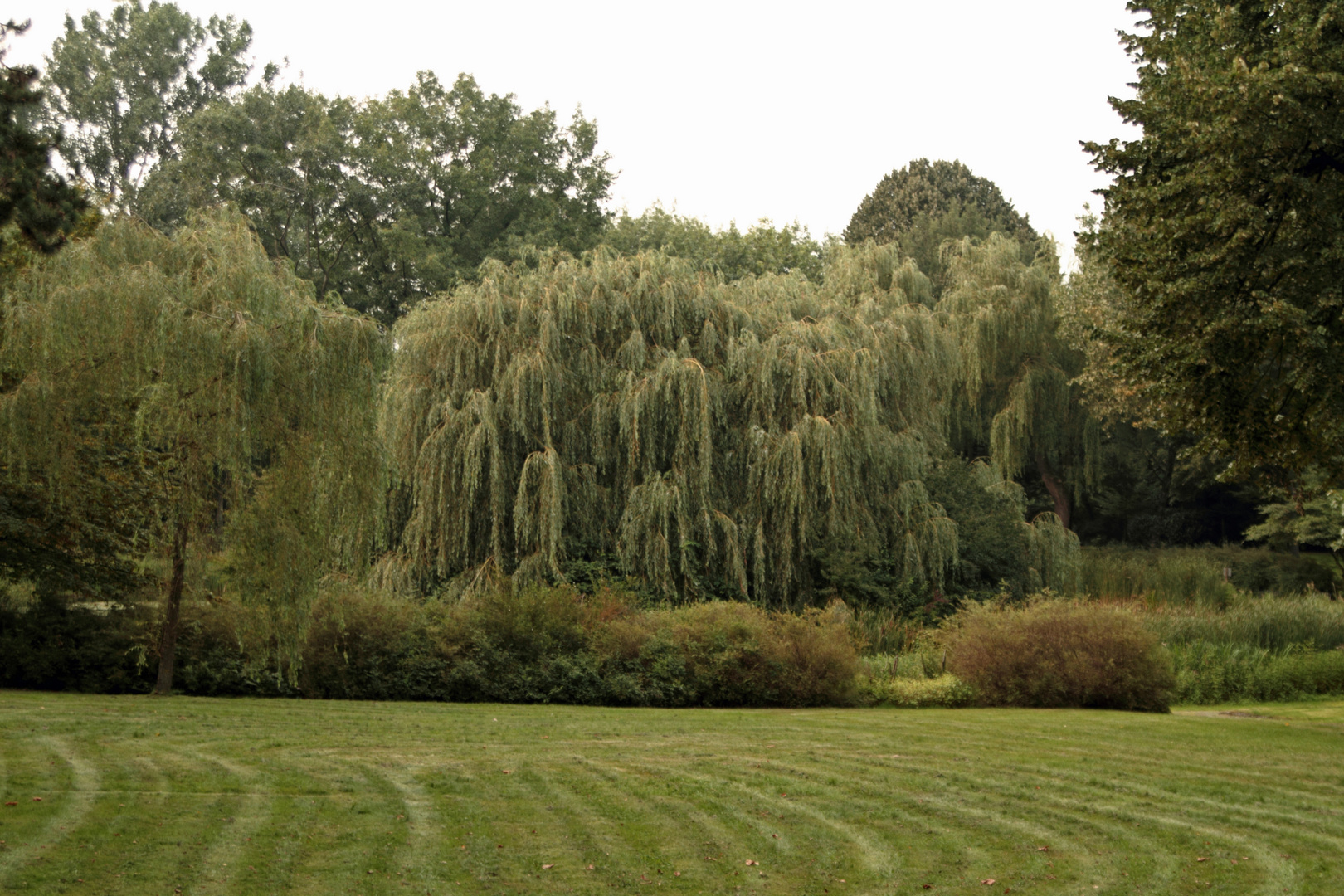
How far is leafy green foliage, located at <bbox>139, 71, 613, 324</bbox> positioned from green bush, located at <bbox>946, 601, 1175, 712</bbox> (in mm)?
22021

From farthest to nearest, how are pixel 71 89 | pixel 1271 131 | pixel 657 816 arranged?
pixel 71 89, pixel 1271 131, pixel 657 816

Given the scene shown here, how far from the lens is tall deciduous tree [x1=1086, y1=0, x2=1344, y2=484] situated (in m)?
11.5

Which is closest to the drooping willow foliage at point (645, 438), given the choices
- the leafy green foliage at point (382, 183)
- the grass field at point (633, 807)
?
the grass field at point (633, 807)

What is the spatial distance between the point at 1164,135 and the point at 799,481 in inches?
337

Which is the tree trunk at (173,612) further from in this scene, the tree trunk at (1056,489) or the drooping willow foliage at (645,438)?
the tree trunk at (1056,489)

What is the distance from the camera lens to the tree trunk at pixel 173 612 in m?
13.7

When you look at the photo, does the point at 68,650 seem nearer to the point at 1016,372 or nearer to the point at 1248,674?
the point at 1248,674

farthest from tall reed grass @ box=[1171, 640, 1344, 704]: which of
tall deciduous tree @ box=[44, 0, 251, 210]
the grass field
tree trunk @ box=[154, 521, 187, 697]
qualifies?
tall deciduous tree @ box=[44, 0, 251, 210]

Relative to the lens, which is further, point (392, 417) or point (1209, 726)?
point (392, 417)

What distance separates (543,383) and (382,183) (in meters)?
19.8

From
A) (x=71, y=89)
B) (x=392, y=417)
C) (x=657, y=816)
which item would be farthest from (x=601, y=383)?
(x=71, y=89)

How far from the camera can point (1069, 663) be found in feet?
50.9

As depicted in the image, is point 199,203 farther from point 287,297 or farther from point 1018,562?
point 1018,562

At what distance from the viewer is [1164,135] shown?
12.6 m
